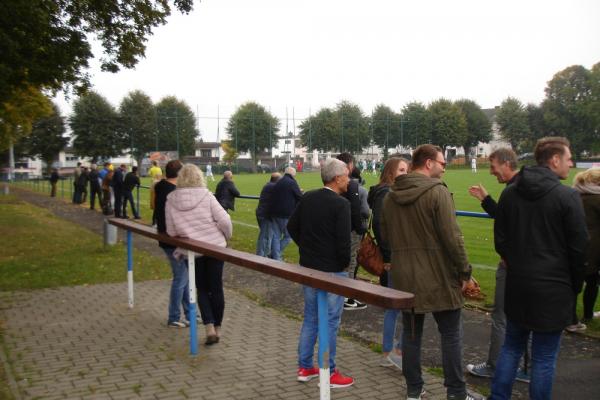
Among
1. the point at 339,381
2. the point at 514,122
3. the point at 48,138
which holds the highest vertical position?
the point at 514,122

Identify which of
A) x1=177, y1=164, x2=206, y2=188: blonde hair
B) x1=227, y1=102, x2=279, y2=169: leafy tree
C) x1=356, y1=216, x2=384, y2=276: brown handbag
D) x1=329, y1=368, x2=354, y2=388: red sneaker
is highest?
x1=227, y1=102, x2=279, y2=169: leafy tree

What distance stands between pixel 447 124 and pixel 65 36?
238 ft

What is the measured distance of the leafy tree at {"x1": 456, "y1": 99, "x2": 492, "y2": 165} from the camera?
283ft

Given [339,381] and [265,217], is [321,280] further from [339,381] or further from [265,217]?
[265,217]

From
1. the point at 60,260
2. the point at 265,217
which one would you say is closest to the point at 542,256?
the point at 265,217

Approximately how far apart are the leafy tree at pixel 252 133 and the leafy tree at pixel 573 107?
39.2m

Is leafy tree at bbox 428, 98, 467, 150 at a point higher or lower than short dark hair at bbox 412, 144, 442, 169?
higher

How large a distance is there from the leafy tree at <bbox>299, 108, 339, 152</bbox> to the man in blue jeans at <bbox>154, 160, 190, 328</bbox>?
63.6m

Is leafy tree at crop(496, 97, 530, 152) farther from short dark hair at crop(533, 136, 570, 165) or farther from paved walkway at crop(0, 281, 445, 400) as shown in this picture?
short dark hair at crop(533, 136, 570, 165)

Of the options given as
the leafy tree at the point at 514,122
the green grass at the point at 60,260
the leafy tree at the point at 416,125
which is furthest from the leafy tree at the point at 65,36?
the leafy tree at the point at 514,122

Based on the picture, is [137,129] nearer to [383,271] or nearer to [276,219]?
[276,219]

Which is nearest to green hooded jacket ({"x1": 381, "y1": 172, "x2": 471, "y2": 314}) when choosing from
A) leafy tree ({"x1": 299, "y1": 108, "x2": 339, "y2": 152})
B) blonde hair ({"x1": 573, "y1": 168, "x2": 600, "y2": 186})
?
blonde hair ({"x1": 573, "y1": 168, "x2": 600, "y2": 186})

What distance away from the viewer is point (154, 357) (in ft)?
18.5

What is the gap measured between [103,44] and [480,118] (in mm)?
81023
